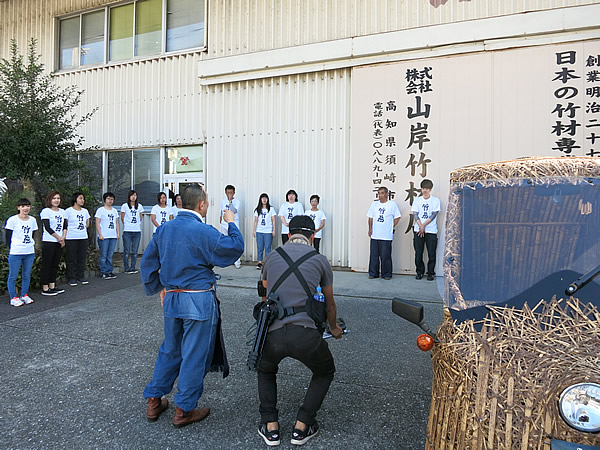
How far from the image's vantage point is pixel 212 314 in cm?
305

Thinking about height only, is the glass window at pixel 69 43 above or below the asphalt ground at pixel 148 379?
above

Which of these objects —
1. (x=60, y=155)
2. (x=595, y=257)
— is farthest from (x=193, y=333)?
(x=60, y=155)

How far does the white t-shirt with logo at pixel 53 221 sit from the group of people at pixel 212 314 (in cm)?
513

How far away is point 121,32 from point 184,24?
7.32 ft

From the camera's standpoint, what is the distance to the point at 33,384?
3812 millimetres

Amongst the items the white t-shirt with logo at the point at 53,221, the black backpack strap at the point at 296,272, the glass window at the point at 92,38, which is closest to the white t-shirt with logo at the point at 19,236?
the white t-shirt with logo at the point at 53,221

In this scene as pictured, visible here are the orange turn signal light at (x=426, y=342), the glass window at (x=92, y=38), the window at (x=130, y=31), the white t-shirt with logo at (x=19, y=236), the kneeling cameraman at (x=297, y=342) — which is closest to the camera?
the orange turn signal light at (x=426, y=342)

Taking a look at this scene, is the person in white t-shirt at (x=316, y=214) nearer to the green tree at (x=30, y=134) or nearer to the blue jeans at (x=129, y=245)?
the blue jeans at (x=129, y=245)


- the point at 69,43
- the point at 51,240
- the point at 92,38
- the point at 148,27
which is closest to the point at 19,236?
the point at 51,240

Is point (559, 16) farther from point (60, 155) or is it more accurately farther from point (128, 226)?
point (60, 155)

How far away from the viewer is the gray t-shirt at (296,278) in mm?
2748

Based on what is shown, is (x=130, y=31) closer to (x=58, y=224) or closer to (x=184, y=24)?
(x=184, y=24)

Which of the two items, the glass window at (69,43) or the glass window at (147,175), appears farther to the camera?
the glass window at (69,43)

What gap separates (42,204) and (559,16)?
10.7m
